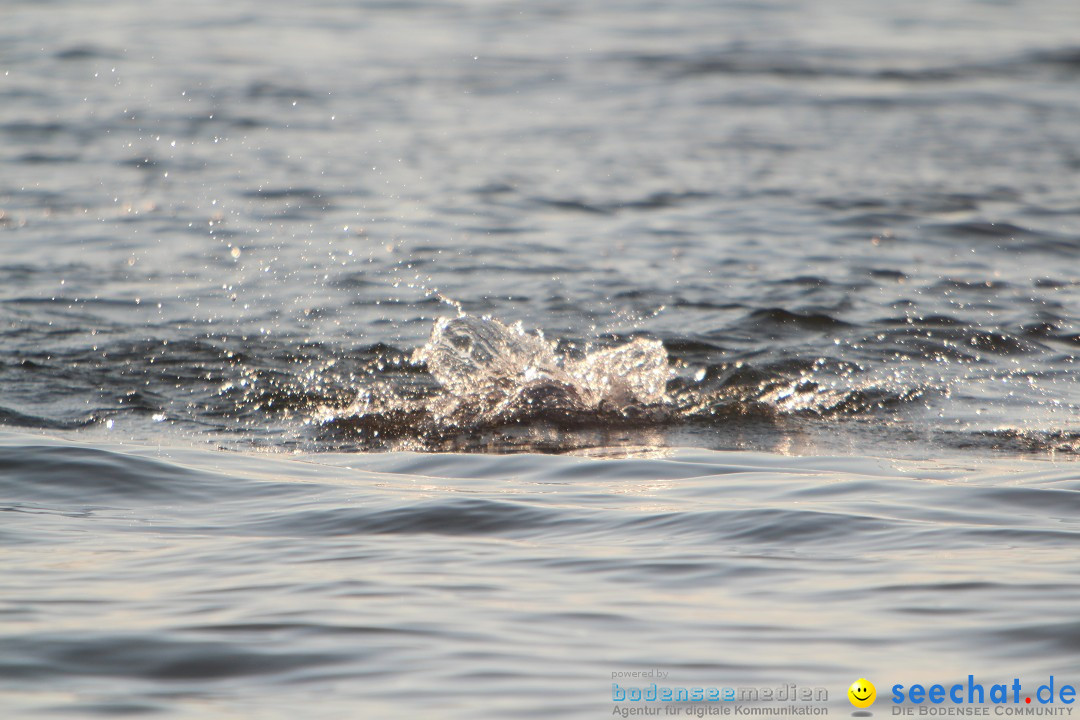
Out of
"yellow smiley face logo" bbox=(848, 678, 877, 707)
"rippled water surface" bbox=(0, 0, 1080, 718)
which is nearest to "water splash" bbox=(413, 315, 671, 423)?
"rippled water surface" bbox=(0, 0, 1080, 718)

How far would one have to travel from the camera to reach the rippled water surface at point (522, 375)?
153 inches

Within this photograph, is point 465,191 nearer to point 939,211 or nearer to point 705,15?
point 939,211

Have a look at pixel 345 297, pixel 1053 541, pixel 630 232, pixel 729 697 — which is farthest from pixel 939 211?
pixel 729 697

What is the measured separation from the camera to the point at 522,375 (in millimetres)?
7742

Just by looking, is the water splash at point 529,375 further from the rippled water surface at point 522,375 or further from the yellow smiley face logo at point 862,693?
the yellow smiley face logo at point 862,693

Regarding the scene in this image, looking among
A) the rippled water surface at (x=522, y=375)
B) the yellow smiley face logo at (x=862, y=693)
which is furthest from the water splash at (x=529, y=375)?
the yellow smiley face logo at (x=862, y=693)

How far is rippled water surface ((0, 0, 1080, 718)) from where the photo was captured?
12.7ft

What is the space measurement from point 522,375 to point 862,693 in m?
4.45

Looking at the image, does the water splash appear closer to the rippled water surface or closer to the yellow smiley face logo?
the rippled water surface

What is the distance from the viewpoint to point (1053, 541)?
475 centimetres

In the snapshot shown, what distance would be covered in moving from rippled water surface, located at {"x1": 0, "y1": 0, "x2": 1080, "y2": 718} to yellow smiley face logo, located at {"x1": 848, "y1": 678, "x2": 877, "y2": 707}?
42 mm

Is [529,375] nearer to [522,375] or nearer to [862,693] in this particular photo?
[522,375]

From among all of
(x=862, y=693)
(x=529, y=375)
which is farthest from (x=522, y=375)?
(x=862, y=693)

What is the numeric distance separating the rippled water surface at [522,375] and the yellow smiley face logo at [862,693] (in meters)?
0.04
